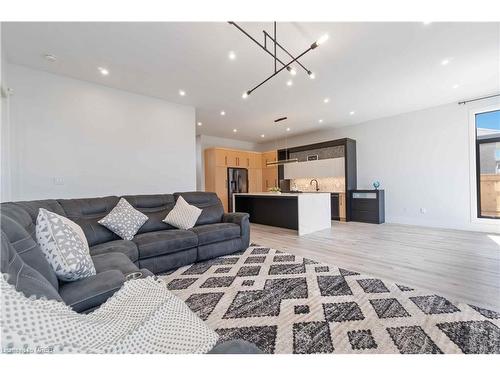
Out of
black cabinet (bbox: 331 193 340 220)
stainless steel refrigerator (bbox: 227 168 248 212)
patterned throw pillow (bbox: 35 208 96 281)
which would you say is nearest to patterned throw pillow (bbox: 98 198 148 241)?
patterned throw pillow (bbox: 35 208 96 281)

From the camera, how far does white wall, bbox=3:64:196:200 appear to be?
333 cm

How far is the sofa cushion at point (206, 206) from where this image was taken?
11.8ft

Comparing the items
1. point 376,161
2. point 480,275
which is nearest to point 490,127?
point 376,161

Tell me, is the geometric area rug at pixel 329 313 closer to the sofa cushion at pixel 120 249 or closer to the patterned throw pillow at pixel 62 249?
the sofa cushion at pixel 120 249

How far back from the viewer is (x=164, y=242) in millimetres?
2701

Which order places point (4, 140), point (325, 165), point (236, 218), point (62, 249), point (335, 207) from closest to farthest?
point (62, 249), point (4, 140), point (236, 218), point (335, 207), point (325, 165)

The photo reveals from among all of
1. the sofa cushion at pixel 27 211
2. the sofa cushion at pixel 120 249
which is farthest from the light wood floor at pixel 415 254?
the sofa cushion at pixel 27 211

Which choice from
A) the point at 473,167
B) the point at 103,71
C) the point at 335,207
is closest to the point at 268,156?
the point at 335,207

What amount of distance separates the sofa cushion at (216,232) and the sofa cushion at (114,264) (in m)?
1.18

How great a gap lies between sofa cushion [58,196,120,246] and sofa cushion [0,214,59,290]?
136 centimetres

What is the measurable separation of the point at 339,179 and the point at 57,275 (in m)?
6.77

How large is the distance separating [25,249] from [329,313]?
6.65ft

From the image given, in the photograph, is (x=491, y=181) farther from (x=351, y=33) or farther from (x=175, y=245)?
(x=175, y=245)

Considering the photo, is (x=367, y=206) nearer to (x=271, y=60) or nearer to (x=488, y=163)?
(x=488, y=163)
